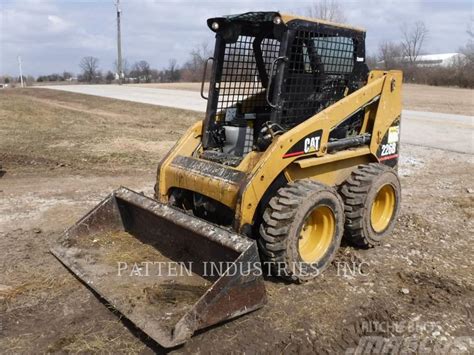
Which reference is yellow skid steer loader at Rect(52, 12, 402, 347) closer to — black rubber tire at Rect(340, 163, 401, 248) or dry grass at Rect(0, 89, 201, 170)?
black rubber tire at Rect(340, 163, 401, 248)

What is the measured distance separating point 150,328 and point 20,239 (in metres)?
2.62

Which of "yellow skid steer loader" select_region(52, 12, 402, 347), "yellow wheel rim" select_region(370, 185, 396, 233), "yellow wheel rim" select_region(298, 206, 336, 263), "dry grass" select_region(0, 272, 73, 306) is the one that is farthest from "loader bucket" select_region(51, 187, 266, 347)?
"yellow wheel rim" select_region(370, 185, 396, 233)

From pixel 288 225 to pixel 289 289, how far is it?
24.0 inches

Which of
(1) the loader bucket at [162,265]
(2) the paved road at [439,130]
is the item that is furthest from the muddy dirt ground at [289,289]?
(2) the paved road at [439,130]

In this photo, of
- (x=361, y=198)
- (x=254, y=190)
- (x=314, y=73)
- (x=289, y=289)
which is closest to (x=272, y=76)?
(x=314, y=73)

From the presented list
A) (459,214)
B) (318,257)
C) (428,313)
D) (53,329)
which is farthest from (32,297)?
(459,214)

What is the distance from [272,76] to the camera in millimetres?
4500

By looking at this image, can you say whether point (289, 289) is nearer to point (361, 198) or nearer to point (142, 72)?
point (361, 198)

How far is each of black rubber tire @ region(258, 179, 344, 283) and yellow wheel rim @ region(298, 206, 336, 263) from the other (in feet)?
0.51

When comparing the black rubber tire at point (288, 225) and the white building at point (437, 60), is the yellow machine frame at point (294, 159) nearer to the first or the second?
the black rubber tire at point (288, 225)

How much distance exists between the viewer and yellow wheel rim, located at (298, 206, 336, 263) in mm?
4277

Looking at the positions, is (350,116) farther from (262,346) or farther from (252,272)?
(262,346)

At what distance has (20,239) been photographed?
516 centimetres

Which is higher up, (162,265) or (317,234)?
(317,234)
